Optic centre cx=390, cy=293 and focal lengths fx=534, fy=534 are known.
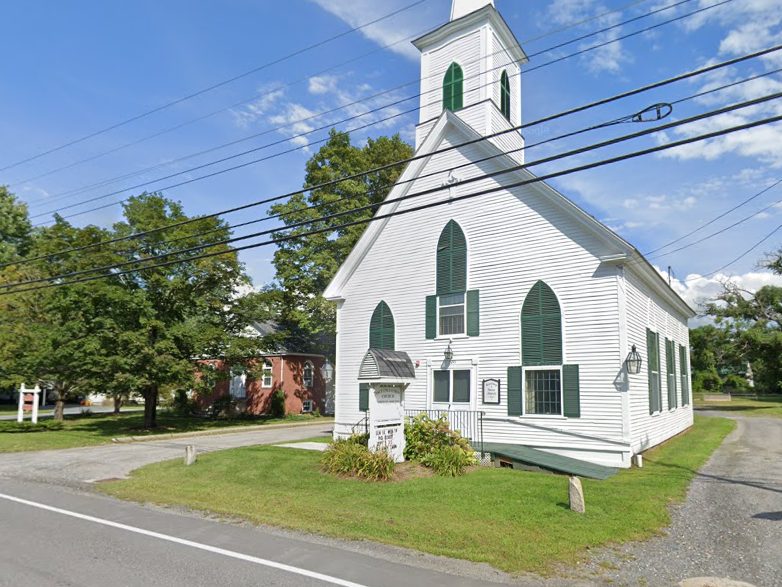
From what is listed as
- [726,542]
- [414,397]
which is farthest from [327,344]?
[726,542]

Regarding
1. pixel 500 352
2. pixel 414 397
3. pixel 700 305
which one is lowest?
pixel 414 397

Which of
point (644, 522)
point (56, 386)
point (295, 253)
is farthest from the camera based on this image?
point (295, 253)

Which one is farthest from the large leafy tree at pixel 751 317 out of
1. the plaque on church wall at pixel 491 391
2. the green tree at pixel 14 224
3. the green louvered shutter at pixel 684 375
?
the green tree at pixel 14 224

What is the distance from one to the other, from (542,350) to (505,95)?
10.7 metres

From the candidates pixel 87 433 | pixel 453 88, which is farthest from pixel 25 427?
pixel 453 88

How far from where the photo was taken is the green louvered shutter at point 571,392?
1450 cm

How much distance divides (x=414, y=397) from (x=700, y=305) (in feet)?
121

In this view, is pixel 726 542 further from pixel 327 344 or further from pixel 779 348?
pixel 779 348

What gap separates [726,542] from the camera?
784cm

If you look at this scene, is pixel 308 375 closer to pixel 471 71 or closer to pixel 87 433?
pixel 87 433

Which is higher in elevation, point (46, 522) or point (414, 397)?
point (414, 397)

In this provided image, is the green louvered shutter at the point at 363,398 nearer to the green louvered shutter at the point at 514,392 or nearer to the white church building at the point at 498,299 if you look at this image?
the white church building at the point at 498,299

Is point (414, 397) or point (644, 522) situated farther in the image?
point (414, 397)

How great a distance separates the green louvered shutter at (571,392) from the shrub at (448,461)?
3.27 m
